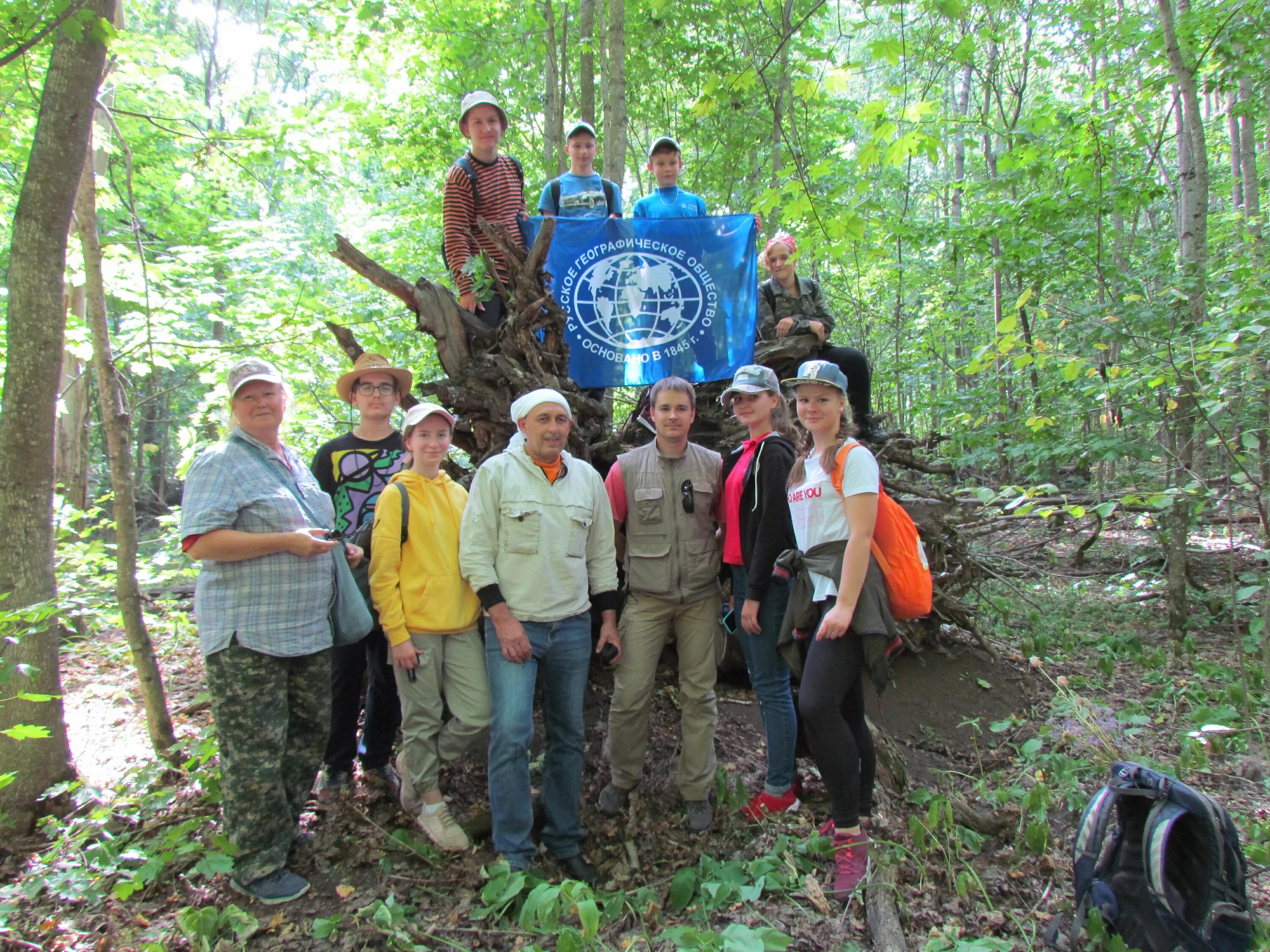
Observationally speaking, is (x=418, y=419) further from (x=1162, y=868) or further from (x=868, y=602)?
(x=1162, y=868)

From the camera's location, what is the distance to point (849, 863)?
320 centimetres

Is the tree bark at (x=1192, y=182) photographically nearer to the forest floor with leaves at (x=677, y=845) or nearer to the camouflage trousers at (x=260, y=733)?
the forest floor with leaves at (x=677, y=845)

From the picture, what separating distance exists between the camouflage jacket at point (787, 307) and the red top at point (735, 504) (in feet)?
7.59

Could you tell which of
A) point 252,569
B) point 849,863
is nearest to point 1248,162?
point 849,863

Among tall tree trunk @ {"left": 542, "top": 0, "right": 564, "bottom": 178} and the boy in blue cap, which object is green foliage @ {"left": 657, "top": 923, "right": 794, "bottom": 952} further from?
tall tree trunk @ {"left": 542, "top": 0, "right": 564, "bottom": 178}

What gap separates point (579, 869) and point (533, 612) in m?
1.24

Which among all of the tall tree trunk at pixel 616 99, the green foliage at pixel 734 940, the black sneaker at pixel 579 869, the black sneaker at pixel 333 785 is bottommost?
the black sneaker at pixel 579 869

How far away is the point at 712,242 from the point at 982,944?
4.69 m

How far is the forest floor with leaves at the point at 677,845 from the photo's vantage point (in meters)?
2.92

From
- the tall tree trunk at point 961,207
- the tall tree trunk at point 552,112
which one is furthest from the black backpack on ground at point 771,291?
the tall tree trunk at point 961,207

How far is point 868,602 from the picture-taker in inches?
124

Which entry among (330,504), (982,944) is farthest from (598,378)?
(982,944)

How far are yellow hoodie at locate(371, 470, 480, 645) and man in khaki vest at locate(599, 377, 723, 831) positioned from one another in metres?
0.90

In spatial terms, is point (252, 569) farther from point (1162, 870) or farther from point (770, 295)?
point (770, 295)
